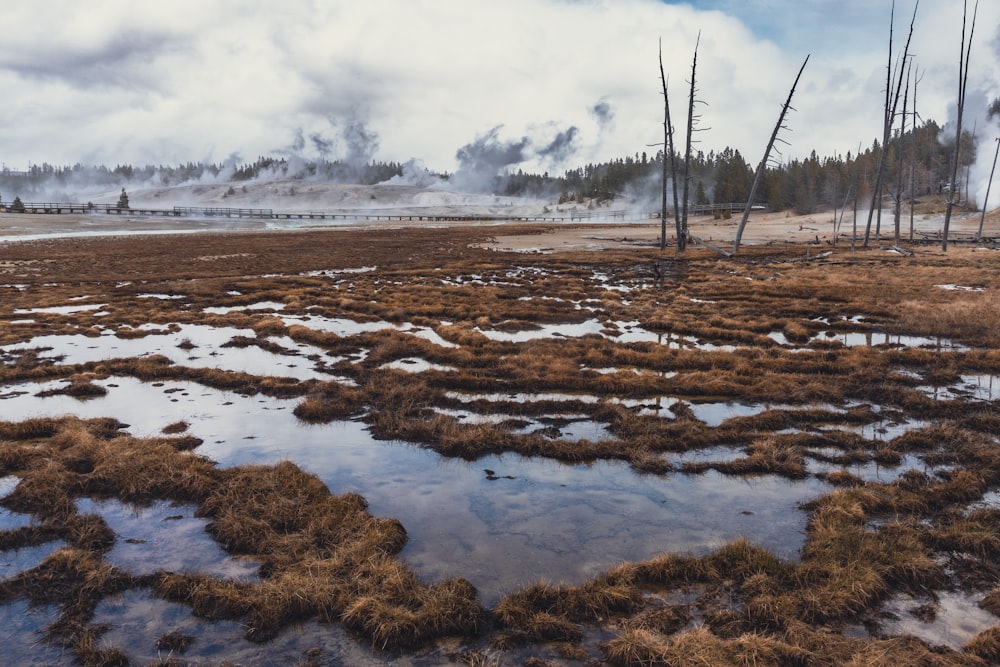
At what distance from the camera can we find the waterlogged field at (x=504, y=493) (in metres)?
5.33

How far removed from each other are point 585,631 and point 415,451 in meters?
4.75

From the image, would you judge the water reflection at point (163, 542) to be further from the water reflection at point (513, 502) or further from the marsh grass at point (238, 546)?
the water reflection at point (513, 502)

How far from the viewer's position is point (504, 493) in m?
8.06

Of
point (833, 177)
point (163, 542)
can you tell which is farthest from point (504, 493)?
point (833, 177)

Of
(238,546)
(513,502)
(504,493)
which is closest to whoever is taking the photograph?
(238,546)

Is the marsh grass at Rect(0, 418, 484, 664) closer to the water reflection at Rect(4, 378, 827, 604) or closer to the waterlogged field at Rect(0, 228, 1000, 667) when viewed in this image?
the waterlogged field at Rect(0, 228, 1000, 667)

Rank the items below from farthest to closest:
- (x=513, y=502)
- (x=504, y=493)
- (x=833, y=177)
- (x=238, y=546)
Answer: (x=833, y=177), (x=504, y=493), (x=513, y=502), (x=238, y=546)

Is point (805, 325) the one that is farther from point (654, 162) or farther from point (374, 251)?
point (654, 162)

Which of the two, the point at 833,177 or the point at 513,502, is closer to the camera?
the point at 513,502

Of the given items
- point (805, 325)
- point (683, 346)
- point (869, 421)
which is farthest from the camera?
point (805, 325)

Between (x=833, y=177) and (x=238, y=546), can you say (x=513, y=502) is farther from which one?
(x=833, y=177)

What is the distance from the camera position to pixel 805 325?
1816 cm

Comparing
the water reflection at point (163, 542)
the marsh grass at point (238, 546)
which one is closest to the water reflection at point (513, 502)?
the marsh grass at point (238, 546)

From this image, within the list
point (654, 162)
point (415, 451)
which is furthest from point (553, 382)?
→ point (654, 162)
